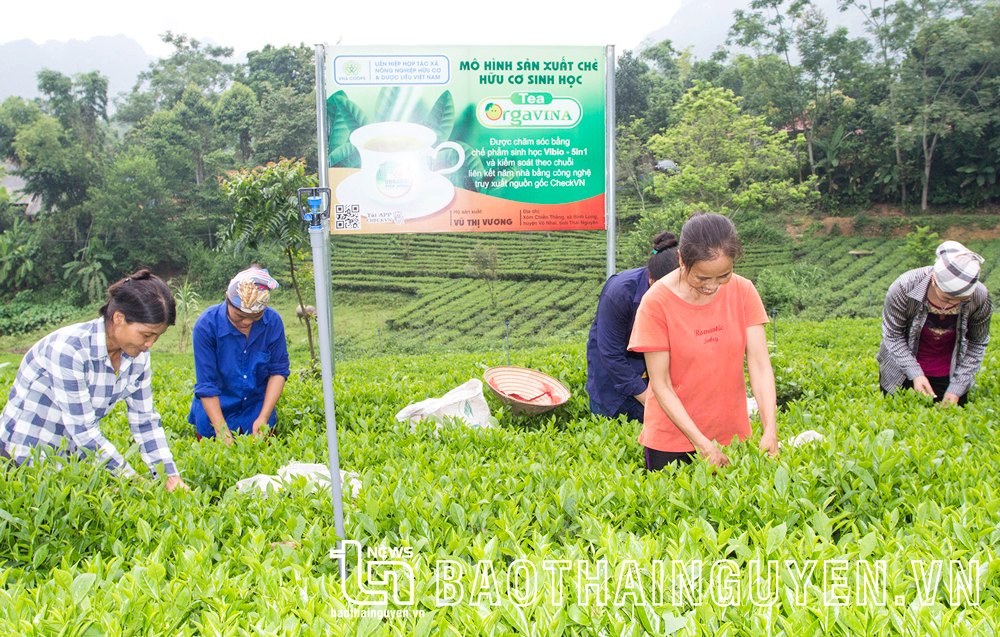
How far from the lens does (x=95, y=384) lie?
2.69 meters

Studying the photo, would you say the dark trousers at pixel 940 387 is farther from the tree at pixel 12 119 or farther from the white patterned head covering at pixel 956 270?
the tree at pixel 12 119

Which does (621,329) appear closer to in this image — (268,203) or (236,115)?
(268,203)

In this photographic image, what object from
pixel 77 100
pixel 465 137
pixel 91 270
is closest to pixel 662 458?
pixel 465 137

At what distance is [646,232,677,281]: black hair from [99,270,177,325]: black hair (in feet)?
6.69

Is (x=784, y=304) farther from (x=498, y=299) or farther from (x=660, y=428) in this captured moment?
(x=660, y=428)

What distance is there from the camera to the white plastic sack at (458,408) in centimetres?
403

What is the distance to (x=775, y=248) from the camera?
2919 cm

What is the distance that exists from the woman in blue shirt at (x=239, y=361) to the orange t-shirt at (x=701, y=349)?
2.02 metres

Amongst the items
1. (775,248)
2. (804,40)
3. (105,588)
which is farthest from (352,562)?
(804,40)

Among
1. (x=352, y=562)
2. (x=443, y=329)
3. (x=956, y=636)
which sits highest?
(x=956, y=636)

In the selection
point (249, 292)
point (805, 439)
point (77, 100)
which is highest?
point (77, 100)

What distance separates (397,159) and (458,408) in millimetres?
2319

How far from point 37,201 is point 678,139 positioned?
34.8m

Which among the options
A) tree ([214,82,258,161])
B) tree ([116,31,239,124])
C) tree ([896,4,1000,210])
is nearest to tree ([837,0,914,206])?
tree ([896,4,1000,210])
